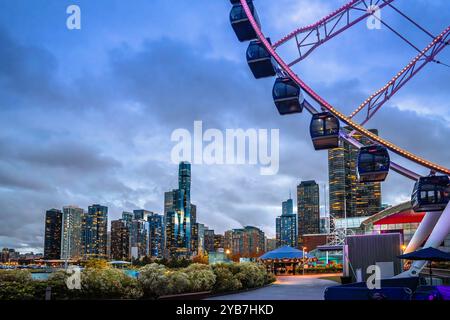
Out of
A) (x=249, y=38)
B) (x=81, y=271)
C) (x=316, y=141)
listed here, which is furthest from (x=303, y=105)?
(x=81, y=271)

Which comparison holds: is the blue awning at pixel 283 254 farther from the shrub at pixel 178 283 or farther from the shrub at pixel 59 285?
the shrub at pixel 59 285

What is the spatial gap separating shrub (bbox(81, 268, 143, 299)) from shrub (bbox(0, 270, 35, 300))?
1679 millimetres

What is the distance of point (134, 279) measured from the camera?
1723 cm

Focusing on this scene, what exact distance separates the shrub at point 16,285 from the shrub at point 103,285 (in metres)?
1.68

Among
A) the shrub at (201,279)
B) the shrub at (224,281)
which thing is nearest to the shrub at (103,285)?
the shrub at (201,279)

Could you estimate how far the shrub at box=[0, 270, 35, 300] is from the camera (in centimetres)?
1436

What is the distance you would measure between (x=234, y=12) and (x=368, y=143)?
936cm

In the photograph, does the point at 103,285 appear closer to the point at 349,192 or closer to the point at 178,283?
the point at 178,283

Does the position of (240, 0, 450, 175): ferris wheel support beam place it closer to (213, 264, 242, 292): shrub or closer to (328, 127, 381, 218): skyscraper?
(213, 264, 242, 292): shrub

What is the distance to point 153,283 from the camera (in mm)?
17453

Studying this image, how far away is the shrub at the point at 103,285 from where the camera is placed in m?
16.0

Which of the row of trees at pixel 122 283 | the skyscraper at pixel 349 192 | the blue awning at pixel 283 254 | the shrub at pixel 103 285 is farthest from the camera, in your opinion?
the skyscraper at pixel 349 192

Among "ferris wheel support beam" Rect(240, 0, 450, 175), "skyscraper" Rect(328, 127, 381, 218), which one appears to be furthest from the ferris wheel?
"skyscraper" Rect(328, 127, 381, 218)

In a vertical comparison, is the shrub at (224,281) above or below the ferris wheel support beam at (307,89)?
below
